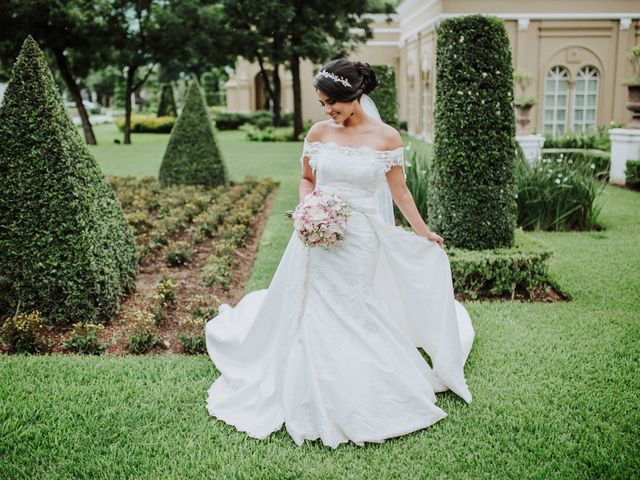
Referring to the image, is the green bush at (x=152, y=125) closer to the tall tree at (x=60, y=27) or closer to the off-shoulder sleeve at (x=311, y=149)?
the tall tree at (x=60, y=27)

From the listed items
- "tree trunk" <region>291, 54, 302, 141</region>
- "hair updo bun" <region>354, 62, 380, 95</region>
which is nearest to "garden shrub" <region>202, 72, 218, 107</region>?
"tree trunk" <region>291, 54, 302, 141</region>

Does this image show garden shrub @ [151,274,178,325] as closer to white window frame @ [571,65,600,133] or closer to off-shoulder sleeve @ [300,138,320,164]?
off-shoulder sleeve @ [300,138,320,164]

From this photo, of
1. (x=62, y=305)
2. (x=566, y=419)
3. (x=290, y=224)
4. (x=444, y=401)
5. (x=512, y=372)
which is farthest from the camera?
(x=290, y=224)

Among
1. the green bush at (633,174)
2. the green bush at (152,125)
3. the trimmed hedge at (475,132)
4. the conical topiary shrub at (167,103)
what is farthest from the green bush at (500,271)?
the conical topiary shrub at (167,103)

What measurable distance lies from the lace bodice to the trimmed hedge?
2.35 metres

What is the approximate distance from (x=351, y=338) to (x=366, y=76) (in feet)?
5.64

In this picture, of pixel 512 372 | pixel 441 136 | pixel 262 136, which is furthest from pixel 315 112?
pixel 512 372

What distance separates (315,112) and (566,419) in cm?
3360

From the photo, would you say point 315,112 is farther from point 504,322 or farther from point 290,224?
point 504,322

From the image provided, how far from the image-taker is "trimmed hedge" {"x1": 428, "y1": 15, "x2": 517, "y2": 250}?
611cm

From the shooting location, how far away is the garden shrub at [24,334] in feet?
15.7

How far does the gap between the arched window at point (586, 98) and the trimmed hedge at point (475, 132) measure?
19.0 m

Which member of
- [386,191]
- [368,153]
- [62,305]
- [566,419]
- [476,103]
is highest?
[476,103]

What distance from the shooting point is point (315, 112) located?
36.2 meters
